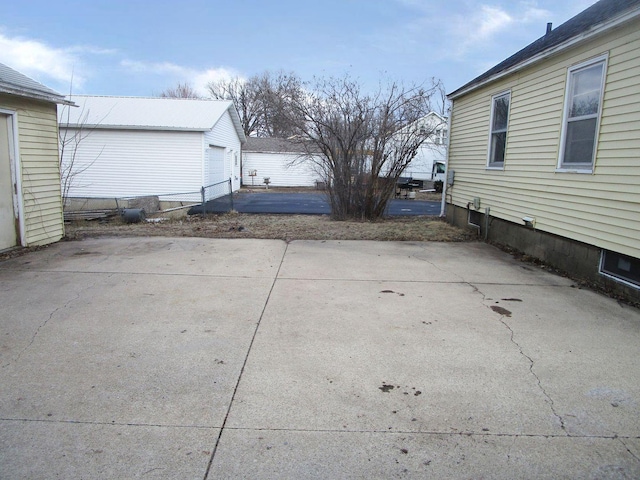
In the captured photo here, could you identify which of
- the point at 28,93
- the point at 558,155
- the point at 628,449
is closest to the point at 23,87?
the point at 28,93

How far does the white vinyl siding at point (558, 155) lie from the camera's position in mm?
5551

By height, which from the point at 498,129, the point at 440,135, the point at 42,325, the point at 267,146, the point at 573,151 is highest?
the point at 267,146

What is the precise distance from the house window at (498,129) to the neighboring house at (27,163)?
880 centimetres

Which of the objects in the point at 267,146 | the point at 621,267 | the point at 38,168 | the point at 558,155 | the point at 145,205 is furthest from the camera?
the point at 267,146

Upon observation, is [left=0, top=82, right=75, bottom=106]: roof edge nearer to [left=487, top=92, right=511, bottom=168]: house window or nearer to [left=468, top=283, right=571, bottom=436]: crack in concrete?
[left=468, top=283, right=571, bottom=436]: crack in concrete

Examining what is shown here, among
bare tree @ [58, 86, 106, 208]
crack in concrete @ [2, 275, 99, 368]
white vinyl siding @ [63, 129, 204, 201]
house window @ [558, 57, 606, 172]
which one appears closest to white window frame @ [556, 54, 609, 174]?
house window @ [558, 57, 606, 172]

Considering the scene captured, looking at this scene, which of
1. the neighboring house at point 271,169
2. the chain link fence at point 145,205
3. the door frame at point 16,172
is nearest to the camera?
the door frame at point 16,172

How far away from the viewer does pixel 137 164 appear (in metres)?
17.5

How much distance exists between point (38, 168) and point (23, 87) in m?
1.55

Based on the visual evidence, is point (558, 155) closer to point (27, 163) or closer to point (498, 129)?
point (498, 129)

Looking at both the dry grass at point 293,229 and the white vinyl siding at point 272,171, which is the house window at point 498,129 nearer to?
the dry grass at point 293,229

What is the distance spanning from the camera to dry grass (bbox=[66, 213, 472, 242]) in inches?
392

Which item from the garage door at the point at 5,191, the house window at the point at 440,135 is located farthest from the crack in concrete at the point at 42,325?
the house window at the point at 440,135

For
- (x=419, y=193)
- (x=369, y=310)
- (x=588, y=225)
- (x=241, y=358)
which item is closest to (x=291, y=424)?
(x=241, y=358)
